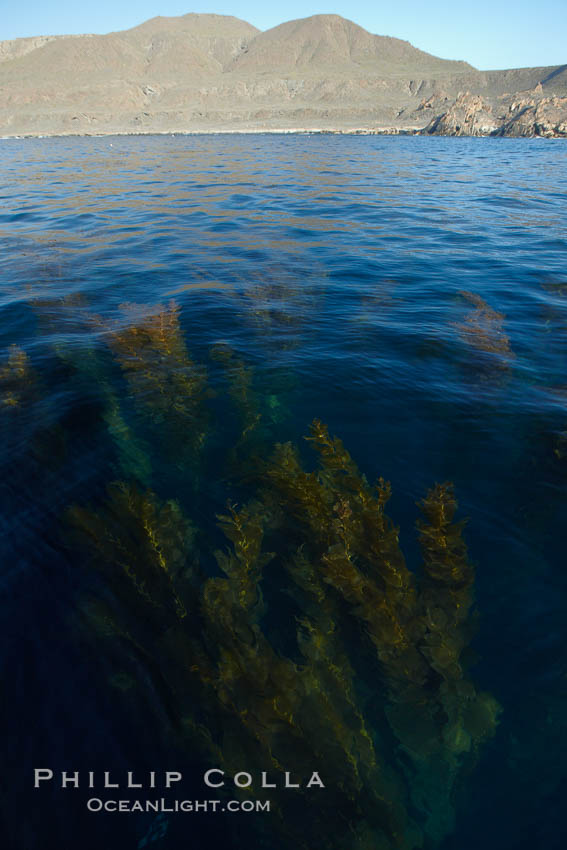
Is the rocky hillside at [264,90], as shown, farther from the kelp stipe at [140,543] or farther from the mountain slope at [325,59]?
the kelp stipe at [140,543]

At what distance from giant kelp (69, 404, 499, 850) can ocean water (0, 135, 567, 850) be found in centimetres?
2

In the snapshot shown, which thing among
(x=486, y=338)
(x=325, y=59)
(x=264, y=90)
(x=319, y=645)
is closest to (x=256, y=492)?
(x=319, y=645)

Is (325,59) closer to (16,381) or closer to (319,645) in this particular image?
(16,381)

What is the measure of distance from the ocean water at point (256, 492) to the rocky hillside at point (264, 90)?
6993cm

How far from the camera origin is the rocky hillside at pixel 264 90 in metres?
80.4

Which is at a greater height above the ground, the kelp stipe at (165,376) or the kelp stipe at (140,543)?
the kelp stipe at (165,376)

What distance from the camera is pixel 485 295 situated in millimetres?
8281

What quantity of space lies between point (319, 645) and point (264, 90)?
16795 cm

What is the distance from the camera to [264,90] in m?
132

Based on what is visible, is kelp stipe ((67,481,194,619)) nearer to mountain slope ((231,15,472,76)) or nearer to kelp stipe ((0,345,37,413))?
kelp stipe ((0,345,37,413))

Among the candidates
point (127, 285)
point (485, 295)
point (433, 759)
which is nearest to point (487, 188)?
point (485, 295)

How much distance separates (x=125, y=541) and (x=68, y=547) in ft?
1.92

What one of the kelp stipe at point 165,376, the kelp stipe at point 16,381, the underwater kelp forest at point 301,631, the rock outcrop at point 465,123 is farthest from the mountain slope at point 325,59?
the underwater kelp forest at point 301,631

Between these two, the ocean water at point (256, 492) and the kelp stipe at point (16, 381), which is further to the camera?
the kelp stipe at point (16, 381)
